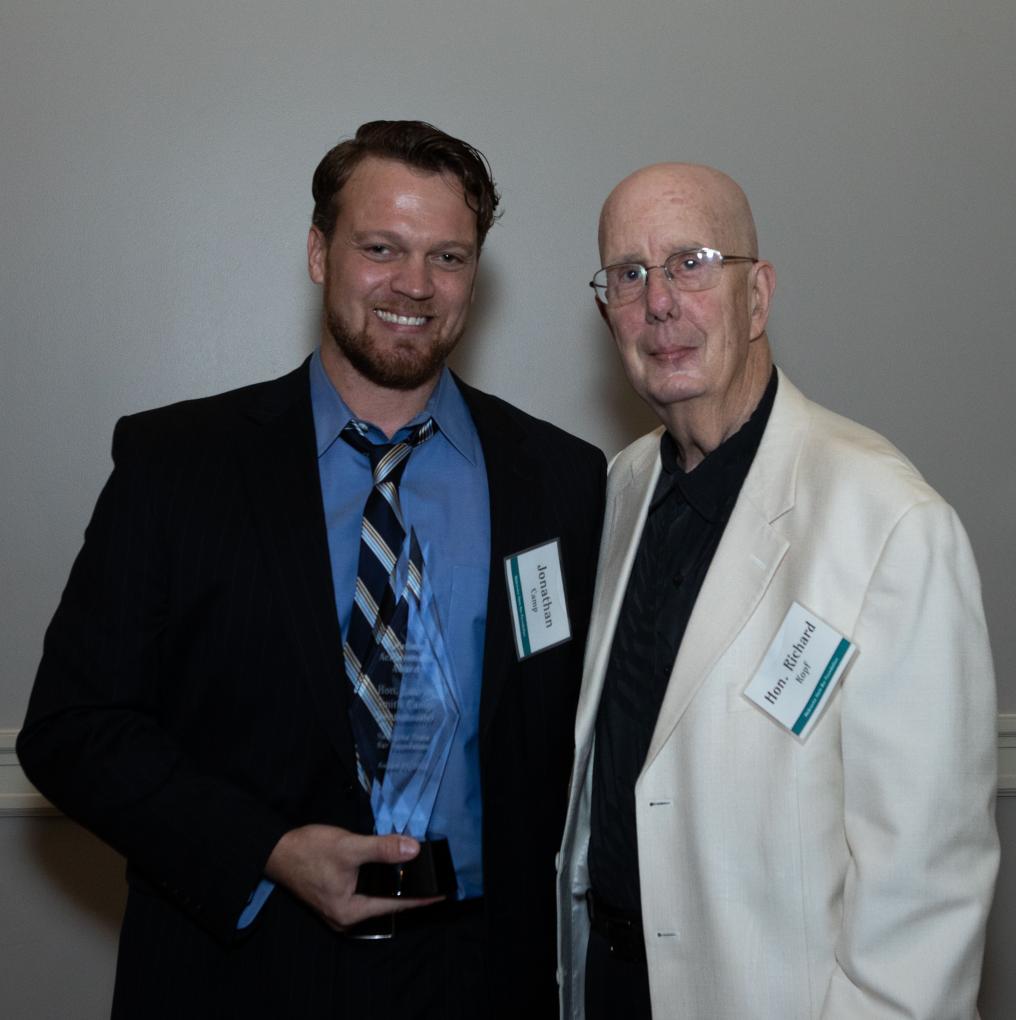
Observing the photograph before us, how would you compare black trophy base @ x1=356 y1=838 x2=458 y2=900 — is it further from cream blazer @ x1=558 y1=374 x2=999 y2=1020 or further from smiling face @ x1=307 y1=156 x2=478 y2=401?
smiling face @ x1=307 y1=156 x2=478 y2=401

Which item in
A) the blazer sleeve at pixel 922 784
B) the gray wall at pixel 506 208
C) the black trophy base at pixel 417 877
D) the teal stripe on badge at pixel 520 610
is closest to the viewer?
the blazer sleeve at pixel 922 784

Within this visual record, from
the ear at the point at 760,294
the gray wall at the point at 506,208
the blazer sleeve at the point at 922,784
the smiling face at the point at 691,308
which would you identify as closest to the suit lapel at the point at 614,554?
the smiling face at the point at 691,308

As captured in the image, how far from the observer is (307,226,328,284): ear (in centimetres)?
236

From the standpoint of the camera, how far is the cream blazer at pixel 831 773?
165 cm

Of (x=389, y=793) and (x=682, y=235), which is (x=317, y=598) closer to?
(x=389, y=793)

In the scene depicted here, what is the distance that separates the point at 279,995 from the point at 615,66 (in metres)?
2.49

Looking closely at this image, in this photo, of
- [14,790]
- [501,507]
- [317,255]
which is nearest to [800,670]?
[501,507]

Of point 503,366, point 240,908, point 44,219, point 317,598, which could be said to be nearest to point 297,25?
point 44,219

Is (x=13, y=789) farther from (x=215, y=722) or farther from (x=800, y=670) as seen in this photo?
(x=800, y=670)

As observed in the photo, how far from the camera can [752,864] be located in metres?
1.79

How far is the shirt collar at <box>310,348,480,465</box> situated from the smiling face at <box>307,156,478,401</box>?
0.19 ft

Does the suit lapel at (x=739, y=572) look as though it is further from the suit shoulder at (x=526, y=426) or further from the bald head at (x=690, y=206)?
the suit shoulder at (x=526, y=426)

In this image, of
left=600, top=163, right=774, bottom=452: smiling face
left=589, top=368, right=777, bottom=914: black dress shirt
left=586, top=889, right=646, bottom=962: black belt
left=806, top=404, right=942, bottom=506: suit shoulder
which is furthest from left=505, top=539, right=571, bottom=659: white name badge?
left=806, top=404, right=942, bottom=506: suit shoulder

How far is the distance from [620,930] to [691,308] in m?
1.08
